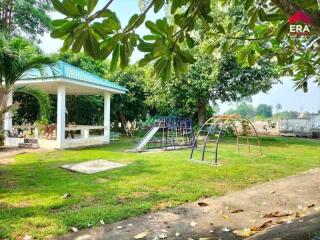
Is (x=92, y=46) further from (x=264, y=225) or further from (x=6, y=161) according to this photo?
(x=6, y=161)

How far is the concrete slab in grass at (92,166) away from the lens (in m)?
9.25

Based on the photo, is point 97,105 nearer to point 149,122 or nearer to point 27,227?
point 149,122

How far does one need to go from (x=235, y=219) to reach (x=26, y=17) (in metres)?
24.4

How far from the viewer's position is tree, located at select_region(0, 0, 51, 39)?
24.4 metres

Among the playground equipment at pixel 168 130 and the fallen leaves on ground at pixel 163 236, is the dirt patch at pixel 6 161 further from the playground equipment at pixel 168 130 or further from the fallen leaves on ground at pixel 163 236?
the fallen leaves on ground at pixel 163 236

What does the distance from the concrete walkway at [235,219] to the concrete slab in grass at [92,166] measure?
13.0 feet

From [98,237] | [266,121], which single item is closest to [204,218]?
[98,237]

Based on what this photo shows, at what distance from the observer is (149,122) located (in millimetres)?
19594

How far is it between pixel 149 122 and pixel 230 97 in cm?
489

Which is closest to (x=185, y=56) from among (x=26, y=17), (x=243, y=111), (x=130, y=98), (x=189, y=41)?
(x=189, y=41)

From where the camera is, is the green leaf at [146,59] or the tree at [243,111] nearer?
the green leaf at [146,59]

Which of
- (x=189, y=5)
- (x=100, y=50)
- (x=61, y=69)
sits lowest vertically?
(x=100, y=50)

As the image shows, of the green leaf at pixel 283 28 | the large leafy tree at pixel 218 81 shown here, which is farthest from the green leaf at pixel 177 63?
the large leafy tree at pixel 218 81

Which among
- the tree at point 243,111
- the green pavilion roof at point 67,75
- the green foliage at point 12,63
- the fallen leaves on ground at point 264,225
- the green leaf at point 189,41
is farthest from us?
the tree at point 243,111
